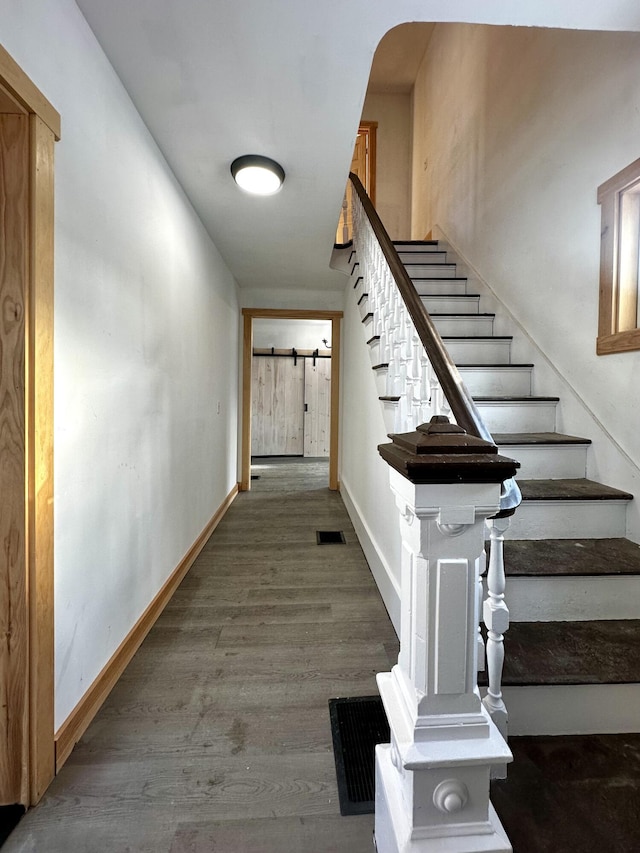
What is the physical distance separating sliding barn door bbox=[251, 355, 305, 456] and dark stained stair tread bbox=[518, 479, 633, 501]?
5468mm

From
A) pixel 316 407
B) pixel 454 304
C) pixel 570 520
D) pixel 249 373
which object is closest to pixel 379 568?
pixel 570 520

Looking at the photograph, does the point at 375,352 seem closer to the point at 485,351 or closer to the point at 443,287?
the point at 485,351

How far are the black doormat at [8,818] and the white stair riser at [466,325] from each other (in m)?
2.99

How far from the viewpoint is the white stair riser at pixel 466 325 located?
2.88 m

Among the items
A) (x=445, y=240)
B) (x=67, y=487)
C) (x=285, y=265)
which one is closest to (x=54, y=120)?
(x=67, y=487)

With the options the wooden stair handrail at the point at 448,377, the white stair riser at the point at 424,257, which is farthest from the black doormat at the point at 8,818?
the white stair riser at the point at 424,257

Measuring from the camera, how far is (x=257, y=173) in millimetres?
2078

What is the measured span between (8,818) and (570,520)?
6.79 ft

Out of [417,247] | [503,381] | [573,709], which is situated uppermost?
[417,247]

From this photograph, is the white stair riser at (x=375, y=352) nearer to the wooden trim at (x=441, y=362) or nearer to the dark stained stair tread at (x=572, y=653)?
the wooden trim at (x=441, y=362)

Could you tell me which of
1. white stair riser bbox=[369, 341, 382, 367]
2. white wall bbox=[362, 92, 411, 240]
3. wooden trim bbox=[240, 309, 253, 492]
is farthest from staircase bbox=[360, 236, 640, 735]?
white wall bbox=[362, 92, 411, 240]

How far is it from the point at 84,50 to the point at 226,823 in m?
2.35

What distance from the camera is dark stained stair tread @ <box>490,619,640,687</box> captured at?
1.21 meters

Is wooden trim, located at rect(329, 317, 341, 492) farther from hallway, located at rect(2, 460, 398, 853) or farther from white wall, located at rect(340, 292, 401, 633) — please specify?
hallway, located at rect(2, 460, 398, 853)
